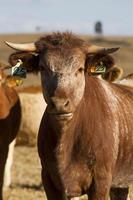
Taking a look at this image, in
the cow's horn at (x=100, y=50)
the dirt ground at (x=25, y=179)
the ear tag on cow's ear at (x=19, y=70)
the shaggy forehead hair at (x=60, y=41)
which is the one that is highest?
the shaggy forehead hair at (x=60, y=41)

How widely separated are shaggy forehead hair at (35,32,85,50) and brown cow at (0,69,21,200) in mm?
2759

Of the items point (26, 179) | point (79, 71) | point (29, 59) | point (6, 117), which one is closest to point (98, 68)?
point (79, 71)

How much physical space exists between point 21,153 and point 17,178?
4180mm

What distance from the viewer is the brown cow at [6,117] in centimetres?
947

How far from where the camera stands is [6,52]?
5603cm

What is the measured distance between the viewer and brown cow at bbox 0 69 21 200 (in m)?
9.47

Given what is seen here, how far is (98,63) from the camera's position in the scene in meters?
7.16

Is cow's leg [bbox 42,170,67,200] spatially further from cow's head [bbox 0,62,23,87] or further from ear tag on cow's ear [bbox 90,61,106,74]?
cow's head [bbox 0,62,23,87]

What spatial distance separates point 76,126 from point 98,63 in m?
0.72

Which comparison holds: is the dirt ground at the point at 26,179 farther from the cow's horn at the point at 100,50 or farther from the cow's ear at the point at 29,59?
the cow's horn at the point at 100,50

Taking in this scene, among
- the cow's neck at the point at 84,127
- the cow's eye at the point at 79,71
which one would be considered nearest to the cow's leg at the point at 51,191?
the cow's neck at the point at 84,127

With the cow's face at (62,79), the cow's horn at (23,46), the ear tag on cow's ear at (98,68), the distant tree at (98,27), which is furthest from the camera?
the distant tree at (98,27)

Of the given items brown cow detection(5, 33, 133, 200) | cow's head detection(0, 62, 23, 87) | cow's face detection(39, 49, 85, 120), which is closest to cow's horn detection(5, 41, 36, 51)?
brown cow detection(5, 33, 133, 200)

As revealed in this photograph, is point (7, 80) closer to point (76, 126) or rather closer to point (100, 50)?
point (76, 126)
